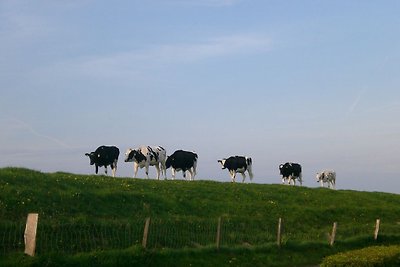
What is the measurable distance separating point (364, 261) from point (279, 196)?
837 inches

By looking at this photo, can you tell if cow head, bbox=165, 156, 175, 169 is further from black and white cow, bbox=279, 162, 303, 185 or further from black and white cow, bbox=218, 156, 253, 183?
black and white cow, bbox=279, 162, 303, 185

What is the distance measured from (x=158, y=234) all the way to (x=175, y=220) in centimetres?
250

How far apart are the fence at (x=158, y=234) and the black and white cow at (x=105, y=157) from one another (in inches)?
825

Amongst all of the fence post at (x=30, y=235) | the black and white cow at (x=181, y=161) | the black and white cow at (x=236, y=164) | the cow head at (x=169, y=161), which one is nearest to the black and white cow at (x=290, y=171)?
the black and white cow at (x=236, y=164)

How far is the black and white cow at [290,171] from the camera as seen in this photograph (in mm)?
66562

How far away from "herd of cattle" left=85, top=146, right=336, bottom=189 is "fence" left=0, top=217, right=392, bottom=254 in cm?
1961

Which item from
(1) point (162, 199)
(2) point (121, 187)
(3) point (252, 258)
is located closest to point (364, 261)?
(3) point (252, 258)

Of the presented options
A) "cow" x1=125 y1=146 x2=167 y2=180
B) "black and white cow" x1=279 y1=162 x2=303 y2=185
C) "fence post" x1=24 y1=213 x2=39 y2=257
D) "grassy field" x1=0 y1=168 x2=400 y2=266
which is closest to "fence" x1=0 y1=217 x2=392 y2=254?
"grassy field" x1=0 y1=168 x2=400 y2=266

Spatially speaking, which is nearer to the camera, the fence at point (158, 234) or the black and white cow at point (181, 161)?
the fence at point (158, 234)

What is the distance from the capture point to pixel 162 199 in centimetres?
3397

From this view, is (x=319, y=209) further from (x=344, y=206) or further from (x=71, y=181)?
(x=71, y=181)

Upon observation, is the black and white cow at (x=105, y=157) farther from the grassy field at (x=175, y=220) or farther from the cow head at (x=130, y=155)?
the grassy field at (x=175, y=220)

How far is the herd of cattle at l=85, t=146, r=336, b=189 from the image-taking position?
1993 inches

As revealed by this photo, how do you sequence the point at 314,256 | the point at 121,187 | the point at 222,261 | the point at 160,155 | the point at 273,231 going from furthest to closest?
1. the point at 160,155
2. the point at 121,187
3. the point at 273,231
4. the point at 314,256
5. the point at 222,261
